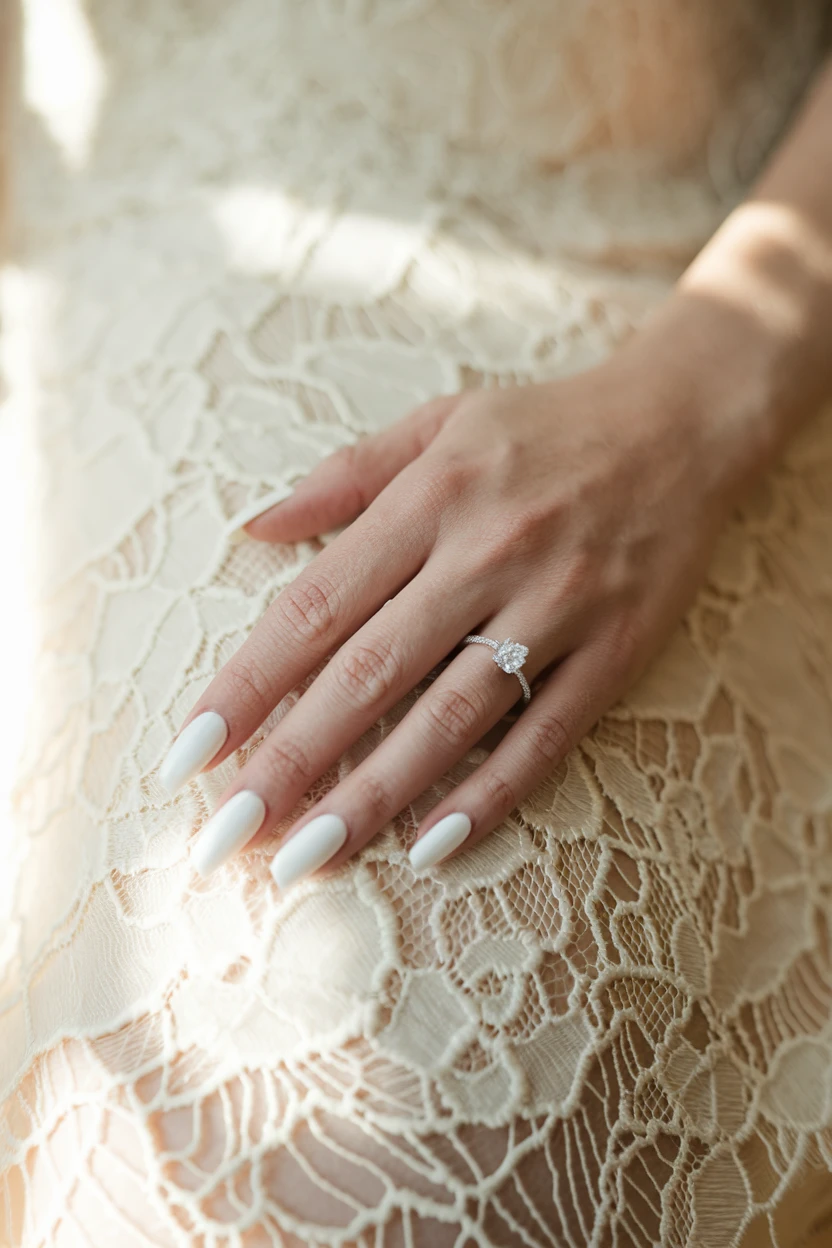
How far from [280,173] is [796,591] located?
0.71 meters

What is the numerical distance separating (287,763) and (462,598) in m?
0.19

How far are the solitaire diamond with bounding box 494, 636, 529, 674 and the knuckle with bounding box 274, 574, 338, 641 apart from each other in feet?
0.44

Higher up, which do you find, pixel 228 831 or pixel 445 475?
pixel 445 475

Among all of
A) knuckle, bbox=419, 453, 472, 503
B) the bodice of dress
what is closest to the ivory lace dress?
the bodice of dress

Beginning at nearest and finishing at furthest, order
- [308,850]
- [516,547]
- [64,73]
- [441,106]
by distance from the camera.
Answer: [308,850] < [516,547] < [441,106] < [64,73]

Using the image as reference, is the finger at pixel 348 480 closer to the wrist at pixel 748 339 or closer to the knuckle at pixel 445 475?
the knuckle at pixel 445 475

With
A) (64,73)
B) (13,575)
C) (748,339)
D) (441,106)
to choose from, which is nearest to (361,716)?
(13,575)

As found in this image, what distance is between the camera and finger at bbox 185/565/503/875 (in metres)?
0.68

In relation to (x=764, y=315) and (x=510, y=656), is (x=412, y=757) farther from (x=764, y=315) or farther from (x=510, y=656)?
(x=764, y=315)

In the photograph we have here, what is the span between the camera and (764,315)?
0.97 m

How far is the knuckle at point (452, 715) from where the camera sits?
0.71 meters

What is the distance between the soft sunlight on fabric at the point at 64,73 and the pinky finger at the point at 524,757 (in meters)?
0.91

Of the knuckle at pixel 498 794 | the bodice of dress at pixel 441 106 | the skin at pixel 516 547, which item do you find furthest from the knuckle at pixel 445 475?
the bodice of dress at pixel 441 106

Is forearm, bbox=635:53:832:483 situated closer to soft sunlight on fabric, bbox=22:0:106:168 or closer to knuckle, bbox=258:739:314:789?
knuckle, bbox=258:739:314:789
